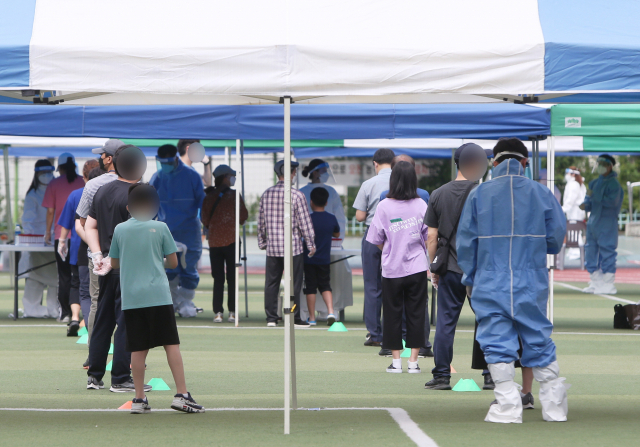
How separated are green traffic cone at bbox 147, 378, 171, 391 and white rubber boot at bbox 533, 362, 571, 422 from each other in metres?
2.88

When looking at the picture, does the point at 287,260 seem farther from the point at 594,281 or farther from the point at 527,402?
the point at 594,281

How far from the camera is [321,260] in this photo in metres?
11.2

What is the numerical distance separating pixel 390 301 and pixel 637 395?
2.04 meters

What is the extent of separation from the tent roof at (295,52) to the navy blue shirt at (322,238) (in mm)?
6258

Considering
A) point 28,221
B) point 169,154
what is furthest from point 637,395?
point 28,221

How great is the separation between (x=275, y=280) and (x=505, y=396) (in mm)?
5787

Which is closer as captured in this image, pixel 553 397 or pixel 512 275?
pixel 512 275

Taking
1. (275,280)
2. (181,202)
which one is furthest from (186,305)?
(275,280)

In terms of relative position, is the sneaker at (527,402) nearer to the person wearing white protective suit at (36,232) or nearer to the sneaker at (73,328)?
the sneaker at (73,328)

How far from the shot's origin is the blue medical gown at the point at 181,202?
11844 millimetres

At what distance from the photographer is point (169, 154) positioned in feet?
38.3

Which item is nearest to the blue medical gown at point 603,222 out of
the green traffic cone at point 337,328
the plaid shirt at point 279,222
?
the green traffic cone at point 337,328

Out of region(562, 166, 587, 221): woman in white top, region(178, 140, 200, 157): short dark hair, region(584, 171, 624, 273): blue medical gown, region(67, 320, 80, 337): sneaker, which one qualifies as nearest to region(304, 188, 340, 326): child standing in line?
region(178, 140, 200, 157): short dark hair

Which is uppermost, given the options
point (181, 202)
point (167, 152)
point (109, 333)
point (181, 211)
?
point (167, 152)
